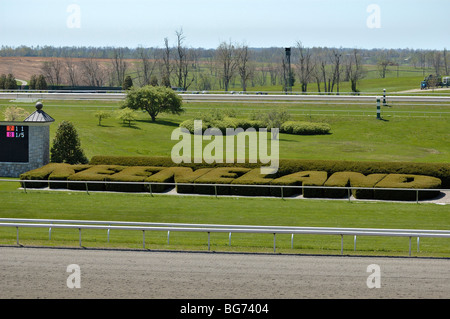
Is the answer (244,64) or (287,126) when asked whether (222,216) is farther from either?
(244,64)

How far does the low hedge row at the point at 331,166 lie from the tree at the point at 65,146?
1374mm

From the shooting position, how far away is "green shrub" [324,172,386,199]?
1022 inches

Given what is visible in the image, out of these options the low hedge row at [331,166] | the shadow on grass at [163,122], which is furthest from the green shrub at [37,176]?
the shadow on grass at [163,122]

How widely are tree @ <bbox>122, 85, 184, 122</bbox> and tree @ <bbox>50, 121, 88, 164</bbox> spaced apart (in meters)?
11.0

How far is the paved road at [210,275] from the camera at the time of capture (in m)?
12.6

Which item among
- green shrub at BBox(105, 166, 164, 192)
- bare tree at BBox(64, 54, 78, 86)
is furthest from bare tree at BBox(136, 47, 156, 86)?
green shrub at BBox(105, 166, 164, 192)

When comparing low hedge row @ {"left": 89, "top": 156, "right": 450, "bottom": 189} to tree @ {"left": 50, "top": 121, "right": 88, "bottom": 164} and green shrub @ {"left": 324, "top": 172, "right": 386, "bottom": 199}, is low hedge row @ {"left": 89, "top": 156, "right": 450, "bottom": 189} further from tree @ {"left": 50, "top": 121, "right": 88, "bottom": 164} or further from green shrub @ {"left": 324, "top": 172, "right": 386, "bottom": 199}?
tree @ {"left": 50, "top": 121, "right": 88, "bottom": 164}

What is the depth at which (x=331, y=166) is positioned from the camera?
28.9 metres

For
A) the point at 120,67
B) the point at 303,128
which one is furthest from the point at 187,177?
the point at 120,67

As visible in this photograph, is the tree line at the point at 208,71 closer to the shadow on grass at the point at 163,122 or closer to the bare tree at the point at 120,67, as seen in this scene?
the bare tree at the point at 120,67

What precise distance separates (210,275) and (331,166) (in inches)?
631
